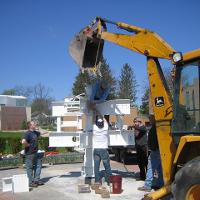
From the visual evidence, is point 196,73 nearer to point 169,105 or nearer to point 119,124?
point 169,105

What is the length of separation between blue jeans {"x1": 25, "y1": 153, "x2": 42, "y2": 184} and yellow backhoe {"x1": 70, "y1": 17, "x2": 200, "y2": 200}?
390 centimetres

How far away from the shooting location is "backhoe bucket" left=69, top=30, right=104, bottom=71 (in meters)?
9.88

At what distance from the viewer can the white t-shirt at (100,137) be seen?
33.4 ft

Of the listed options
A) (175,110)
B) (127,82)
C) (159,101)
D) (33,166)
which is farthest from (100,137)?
(127,82)

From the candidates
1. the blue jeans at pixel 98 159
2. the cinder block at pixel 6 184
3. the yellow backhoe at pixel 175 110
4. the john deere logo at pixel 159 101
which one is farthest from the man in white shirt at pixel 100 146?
the john deere logo at pixel 159 101

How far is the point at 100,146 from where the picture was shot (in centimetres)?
1018

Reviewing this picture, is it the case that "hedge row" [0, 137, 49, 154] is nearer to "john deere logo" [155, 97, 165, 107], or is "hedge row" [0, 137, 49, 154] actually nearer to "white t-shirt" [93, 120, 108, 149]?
"white t-shirt" [93, 120, 108, 149]

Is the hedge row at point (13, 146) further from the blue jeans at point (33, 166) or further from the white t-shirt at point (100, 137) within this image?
the white t-shirt at point (100, 137)

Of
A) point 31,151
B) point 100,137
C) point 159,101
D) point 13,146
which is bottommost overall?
point 13,146

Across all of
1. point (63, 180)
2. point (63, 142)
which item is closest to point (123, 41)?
point (63, 142)

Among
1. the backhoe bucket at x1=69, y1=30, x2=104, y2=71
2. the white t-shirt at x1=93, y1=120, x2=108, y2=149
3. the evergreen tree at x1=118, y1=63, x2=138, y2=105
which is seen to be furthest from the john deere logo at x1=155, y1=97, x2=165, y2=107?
the evergreen tree at x1=118, y1=63, x2=138, y2=105

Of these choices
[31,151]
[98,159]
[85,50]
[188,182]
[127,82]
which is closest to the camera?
[188,182]

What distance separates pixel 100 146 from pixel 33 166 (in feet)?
6.71

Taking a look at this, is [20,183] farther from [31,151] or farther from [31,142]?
[31,142]
